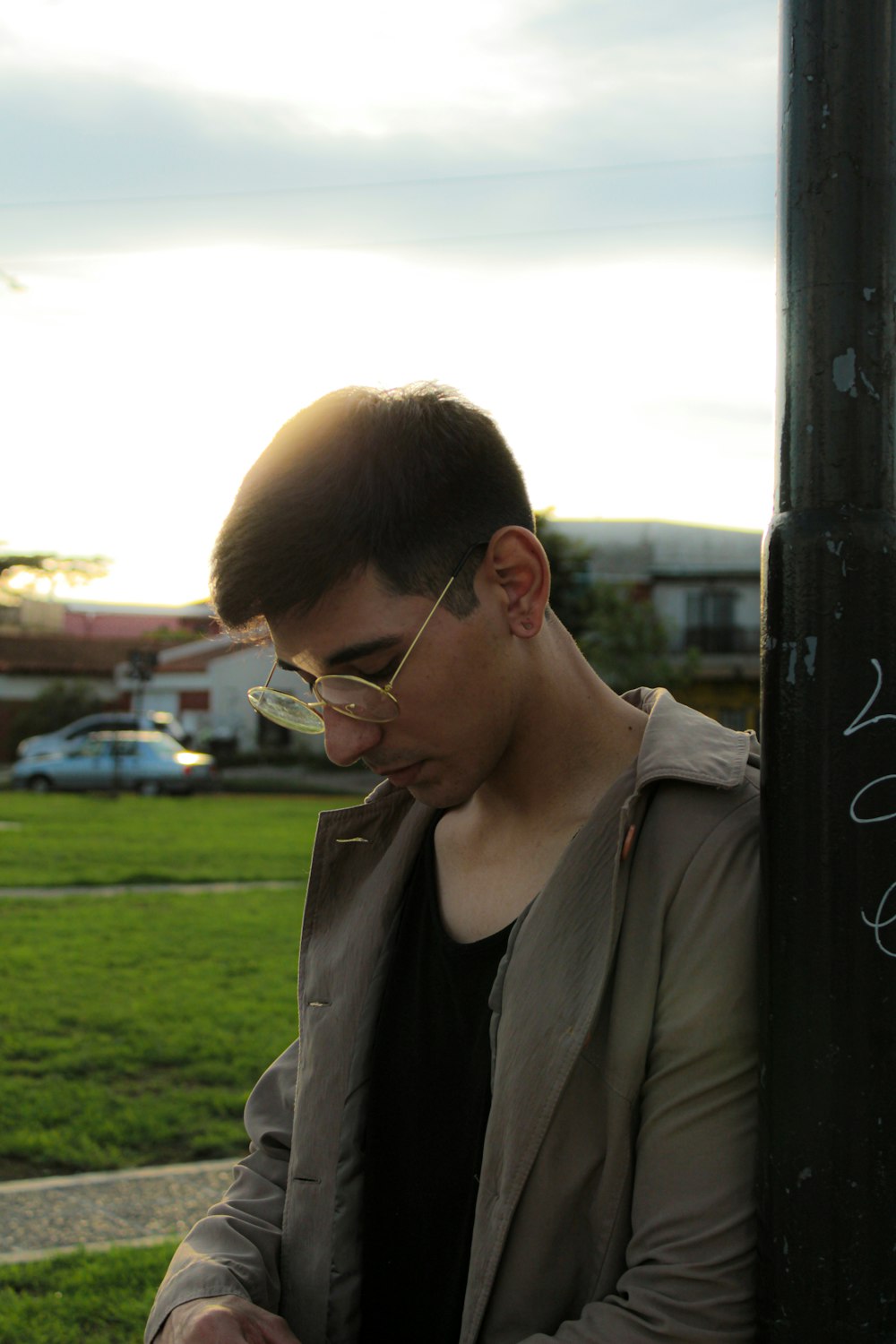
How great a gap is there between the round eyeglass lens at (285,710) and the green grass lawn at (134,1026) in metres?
3.88

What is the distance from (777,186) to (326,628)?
80 cm

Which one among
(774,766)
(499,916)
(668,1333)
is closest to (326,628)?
(499,916)

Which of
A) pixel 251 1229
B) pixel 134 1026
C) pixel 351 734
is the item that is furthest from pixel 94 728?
pixel 351 734

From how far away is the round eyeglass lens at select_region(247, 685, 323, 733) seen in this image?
209 cm

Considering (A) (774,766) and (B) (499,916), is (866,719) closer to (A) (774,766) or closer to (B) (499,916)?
(A) (774,766)

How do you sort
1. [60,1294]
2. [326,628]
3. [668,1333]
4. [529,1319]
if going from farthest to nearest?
1. [60,1294]
2. [326,628]
3. [529,1319]
4. [668,1333]

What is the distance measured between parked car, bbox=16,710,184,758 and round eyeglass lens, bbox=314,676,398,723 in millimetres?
31169

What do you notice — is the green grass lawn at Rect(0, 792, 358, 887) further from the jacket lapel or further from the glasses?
the jacket lapel

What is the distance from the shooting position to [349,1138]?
1966 millimetres

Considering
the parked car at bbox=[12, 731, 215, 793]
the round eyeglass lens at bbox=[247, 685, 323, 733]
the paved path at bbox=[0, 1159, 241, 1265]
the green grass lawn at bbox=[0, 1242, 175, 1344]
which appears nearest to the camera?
the round eyeglass lens at bbox=[247, 685, 323, 733]

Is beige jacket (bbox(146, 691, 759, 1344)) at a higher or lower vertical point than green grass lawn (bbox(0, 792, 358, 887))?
higher

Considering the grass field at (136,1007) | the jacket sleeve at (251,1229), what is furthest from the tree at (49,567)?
the jacket sleeve at (251,1229)

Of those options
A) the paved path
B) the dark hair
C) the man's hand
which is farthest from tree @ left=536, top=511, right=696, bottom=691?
the man's hand

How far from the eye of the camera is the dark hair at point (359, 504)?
5.90 ft
